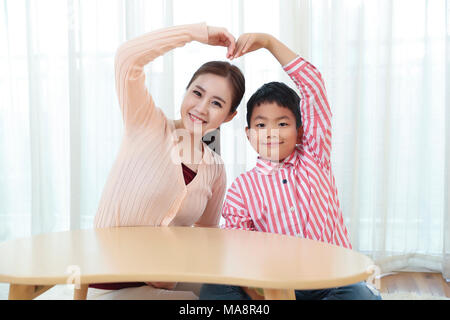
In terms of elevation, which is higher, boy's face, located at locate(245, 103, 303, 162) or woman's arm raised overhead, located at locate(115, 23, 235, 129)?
woman's arm raised overhead, located at locate(115, 23, 235, 129)

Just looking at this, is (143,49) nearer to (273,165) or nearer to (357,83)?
(273,165)

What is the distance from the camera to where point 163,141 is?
3.92 ft

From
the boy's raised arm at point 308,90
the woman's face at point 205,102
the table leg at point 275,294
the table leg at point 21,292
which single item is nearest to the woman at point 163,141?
the woman's face at point 205,102

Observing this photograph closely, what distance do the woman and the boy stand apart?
0.09 m

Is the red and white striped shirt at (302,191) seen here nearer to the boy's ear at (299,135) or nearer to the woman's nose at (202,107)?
the boy's ear at (299,135)

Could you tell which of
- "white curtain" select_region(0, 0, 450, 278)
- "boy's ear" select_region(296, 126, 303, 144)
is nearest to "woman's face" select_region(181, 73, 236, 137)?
"boy's ear" select_region(296, 126, 303, 144)

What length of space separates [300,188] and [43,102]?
177 cm

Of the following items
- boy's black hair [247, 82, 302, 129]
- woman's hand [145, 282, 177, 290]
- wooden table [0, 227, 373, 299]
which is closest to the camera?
wooden table [0, 227, 373, 299]

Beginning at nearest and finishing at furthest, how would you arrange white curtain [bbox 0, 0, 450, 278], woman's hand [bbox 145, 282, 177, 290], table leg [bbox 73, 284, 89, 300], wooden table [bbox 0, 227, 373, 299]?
wooden table [bbox 0, 227, 373, 299] → table leg [bbox 73, 284, 89, 300] → woman's hand [bbox 145, 282, 177, 290] → white curtain [bbox 0, 0, 450, 278]

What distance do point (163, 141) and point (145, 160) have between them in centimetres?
7

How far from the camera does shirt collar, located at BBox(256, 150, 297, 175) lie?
125 centimetres

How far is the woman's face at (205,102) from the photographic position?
1.22 metres

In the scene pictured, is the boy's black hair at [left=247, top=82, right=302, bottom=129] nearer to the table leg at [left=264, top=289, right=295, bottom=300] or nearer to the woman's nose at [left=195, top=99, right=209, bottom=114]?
the woman's nose at [left=195, top=99, right=209, bottom=114]

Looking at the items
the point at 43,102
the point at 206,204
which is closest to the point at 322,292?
the point at 206,204
